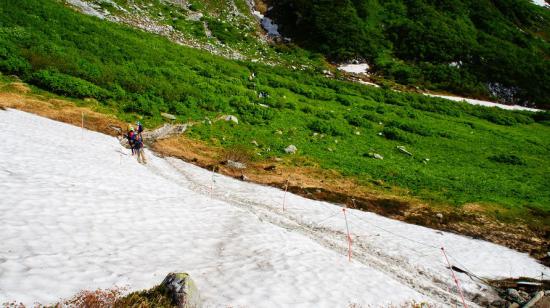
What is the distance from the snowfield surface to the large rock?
1018mm

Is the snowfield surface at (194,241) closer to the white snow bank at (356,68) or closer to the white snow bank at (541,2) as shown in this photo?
the white snow bank at (356,68)

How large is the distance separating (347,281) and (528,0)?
4747 inches

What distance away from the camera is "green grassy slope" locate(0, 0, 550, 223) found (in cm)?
2706

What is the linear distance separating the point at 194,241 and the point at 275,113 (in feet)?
81.4

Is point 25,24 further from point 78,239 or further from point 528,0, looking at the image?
point 528,0

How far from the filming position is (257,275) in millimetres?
10250

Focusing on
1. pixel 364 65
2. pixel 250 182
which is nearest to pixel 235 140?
pixel 250 182

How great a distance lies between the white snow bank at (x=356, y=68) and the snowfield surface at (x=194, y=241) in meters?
47.1

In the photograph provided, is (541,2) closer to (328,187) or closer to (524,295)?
(328,187)

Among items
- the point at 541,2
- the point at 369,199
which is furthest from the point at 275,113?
the point at 541,2

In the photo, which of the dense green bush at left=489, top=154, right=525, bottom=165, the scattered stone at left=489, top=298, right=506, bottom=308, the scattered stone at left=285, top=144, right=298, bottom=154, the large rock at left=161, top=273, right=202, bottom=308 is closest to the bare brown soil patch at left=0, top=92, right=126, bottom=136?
the scattered stone at left=285, top=144, right=298, bottom=154

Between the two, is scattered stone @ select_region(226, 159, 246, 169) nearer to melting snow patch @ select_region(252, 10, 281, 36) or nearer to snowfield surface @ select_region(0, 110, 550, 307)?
snowfield surface @ select_region(0, 110, 550, 307)

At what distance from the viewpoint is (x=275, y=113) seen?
35594 mm

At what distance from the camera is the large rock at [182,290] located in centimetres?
750
